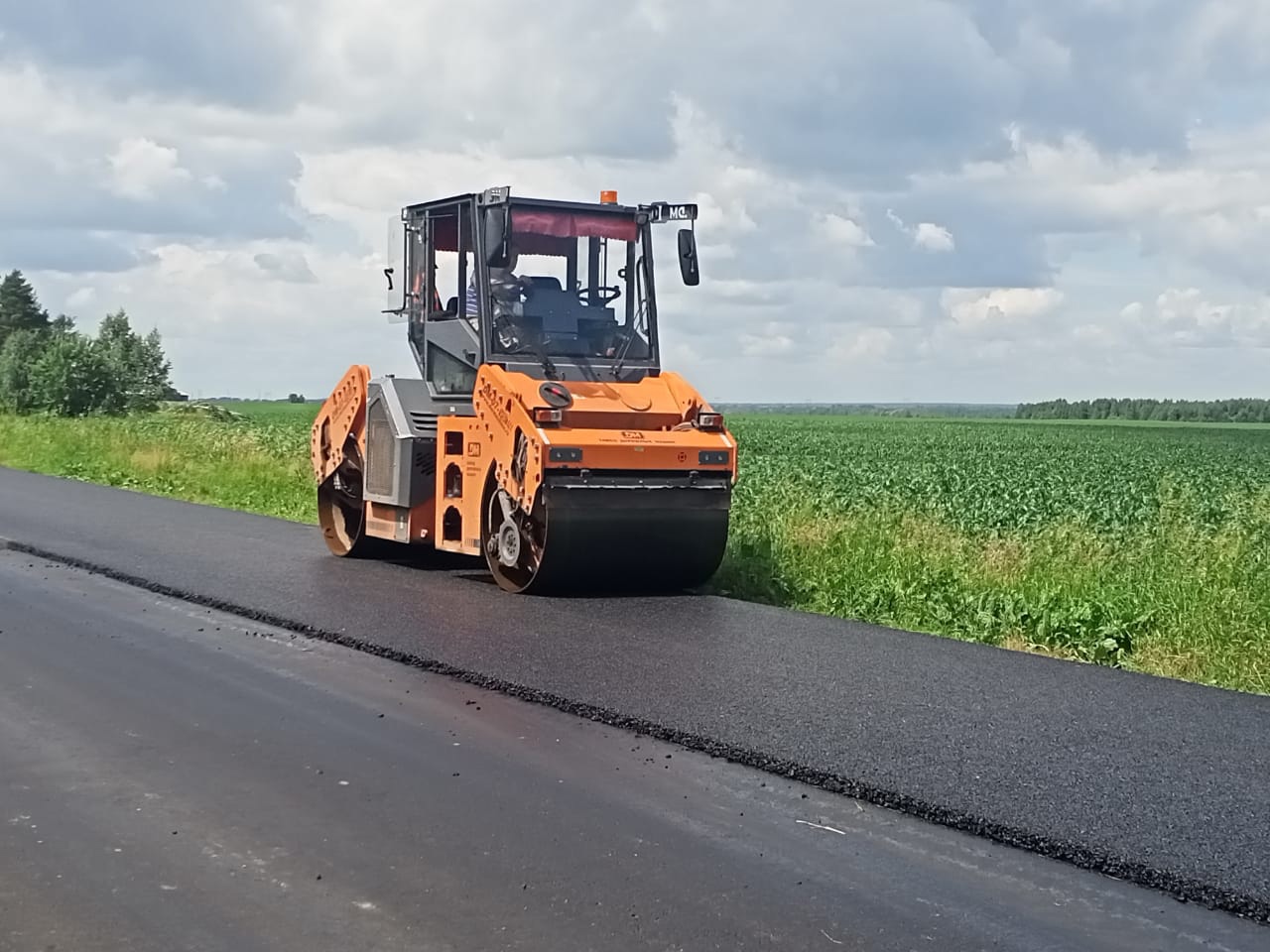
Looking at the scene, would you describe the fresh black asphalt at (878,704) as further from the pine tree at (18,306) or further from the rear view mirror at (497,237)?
the pine tree at (18,306)

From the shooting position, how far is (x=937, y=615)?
9812 millimetres

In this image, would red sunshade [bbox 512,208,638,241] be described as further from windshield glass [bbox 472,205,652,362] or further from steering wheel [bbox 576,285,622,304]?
steering wheel [bbox 576,285,622,304]

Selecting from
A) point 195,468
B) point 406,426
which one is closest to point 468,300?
point 406,426

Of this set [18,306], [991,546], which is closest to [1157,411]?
[18,306]

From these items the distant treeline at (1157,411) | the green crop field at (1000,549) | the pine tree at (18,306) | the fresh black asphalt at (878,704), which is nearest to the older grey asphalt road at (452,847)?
the fresh black asphalt at (878,704)

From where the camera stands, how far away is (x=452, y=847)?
4754 mm

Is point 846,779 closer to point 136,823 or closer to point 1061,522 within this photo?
point 136,823

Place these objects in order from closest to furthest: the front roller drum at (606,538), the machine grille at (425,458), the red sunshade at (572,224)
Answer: the front roller drum at (606,538) → the red sunshade at (572,224) → the machine grille at (425,458)

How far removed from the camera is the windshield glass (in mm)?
10664

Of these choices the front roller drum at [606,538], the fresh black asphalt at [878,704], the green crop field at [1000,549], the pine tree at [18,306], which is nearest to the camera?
the fresh black asphalt at [878,704]

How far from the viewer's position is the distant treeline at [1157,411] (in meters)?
108

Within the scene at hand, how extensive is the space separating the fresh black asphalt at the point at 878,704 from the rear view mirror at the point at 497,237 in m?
2.23

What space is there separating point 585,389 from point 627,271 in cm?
115

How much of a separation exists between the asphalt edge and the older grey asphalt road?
0.06 metres
